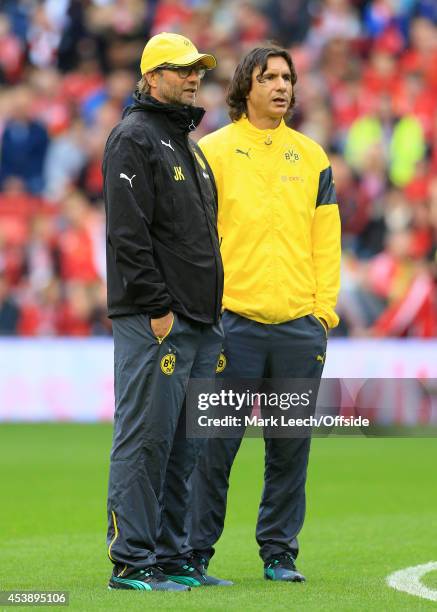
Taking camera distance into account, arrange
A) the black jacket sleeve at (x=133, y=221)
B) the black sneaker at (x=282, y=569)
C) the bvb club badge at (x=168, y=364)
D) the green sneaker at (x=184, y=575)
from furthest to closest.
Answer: the black sneaker at (x=282, y=569), the green sneaker at (x=184, y=575), the bvb club badge at (x=168, y=364), the black jacket sleeve at (x=133, y=221)

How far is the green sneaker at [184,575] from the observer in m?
6.98

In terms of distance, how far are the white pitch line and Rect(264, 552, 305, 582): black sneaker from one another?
460 mm

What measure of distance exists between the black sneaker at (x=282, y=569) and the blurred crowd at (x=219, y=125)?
9858 mm

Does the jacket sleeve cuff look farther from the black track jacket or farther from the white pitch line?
the white pitch line

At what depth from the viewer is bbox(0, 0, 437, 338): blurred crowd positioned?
17797 millimetres

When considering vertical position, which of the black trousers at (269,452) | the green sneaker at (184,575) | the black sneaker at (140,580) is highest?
the black trousers at (269,452)

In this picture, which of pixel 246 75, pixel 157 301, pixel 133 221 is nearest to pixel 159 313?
pixel 157 301

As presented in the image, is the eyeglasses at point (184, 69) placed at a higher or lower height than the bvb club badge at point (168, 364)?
higher

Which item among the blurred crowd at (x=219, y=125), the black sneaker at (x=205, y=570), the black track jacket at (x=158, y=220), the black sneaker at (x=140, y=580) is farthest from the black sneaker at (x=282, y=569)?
the blurred crowd at (x=219, y=125)

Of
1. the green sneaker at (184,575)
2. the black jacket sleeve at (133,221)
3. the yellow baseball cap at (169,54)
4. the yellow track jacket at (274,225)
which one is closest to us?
the black jacket sleeve at (133,221)

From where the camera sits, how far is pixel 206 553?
727 centimetres

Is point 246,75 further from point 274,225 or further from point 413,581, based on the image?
point 413,581

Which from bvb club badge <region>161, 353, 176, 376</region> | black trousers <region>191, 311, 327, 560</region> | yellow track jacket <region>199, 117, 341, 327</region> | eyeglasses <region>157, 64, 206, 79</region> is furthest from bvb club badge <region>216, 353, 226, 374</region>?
eyeglasses <region>157, 64, 206, 79</region>

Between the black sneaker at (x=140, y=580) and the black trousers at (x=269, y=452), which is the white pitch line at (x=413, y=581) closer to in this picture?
the black trousers at (x=269, y=452)
